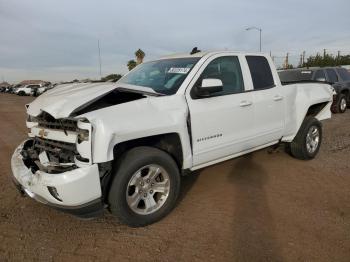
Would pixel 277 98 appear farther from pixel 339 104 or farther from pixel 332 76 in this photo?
pixel 339 104

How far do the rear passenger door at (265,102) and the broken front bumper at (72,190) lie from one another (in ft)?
8.49

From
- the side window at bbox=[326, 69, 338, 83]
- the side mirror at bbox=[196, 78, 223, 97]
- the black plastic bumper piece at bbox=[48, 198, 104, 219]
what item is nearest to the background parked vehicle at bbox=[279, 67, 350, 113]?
the side window at bbox=[326, 69, 338, 83]

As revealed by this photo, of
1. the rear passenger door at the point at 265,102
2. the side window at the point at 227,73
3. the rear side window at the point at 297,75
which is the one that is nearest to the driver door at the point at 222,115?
the side window at the point at 227,73

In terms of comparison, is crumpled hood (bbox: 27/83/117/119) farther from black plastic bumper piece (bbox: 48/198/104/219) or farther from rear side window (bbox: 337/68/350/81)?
rear side window (bbox: 337/68/350/81)

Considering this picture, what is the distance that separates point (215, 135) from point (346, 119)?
9.17 m

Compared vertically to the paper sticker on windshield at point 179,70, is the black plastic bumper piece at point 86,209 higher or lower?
lower

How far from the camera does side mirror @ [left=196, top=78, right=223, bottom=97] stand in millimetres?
4117

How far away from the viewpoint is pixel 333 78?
13.1 metres

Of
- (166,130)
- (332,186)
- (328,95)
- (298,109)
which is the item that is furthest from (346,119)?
(166,130)

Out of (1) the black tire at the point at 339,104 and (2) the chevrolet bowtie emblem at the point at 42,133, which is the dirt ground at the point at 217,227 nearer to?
(2) the chevrolet bowtie emblem at the point at 42,133

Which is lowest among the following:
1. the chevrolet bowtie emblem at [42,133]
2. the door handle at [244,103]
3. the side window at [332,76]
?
the chevrolet bowtie emblem at [42,133]

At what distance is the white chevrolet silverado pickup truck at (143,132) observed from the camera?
3.37 metres

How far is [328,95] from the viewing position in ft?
21.8

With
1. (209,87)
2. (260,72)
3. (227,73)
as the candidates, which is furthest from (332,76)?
(209,87)
